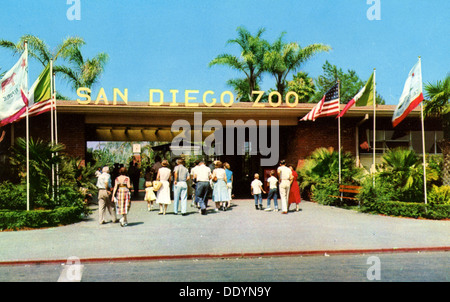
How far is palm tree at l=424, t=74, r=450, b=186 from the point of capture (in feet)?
46.6

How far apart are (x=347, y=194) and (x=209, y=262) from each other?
33.4 feet

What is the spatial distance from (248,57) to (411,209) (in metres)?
22.4

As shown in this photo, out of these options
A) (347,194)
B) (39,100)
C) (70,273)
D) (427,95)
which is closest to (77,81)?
(39,100)

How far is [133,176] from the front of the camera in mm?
21844

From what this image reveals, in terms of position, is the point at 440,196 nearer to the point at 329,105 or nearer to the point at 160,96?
the point at 329,105

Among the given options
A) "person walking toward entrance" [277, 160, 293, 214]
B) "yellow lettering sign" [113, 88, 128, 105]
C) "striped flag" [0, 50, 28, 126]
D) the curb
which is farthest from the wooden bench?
"striped flag" [0, 50, 28, 126]

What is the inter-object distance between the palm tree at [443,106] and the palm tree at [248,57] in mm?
19537

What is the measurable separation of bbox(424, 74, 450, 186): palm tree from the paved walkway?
2.68m

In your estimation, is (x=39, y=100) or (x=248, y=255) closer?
(x=248, y=255)

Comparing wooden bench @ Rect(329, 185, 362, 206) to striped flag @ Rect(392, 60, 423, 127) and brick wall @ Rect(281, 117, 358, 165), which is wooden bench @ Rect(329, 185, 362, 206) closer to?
striped flag @ Rect(392, 60, 423, 127)

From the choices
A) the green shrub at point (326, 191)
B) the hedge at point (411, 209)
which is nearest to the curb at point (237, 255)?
the hedge at point (411, 209)

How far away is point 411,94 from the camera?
13.0 metres

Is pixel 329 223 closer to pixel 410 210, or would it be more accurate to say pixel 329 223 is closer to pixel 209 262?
pixel 410 210

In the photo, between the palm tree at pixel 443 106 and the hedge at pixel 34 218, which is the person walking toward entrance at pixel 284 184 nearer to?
the palm tree at pixel 443 106
